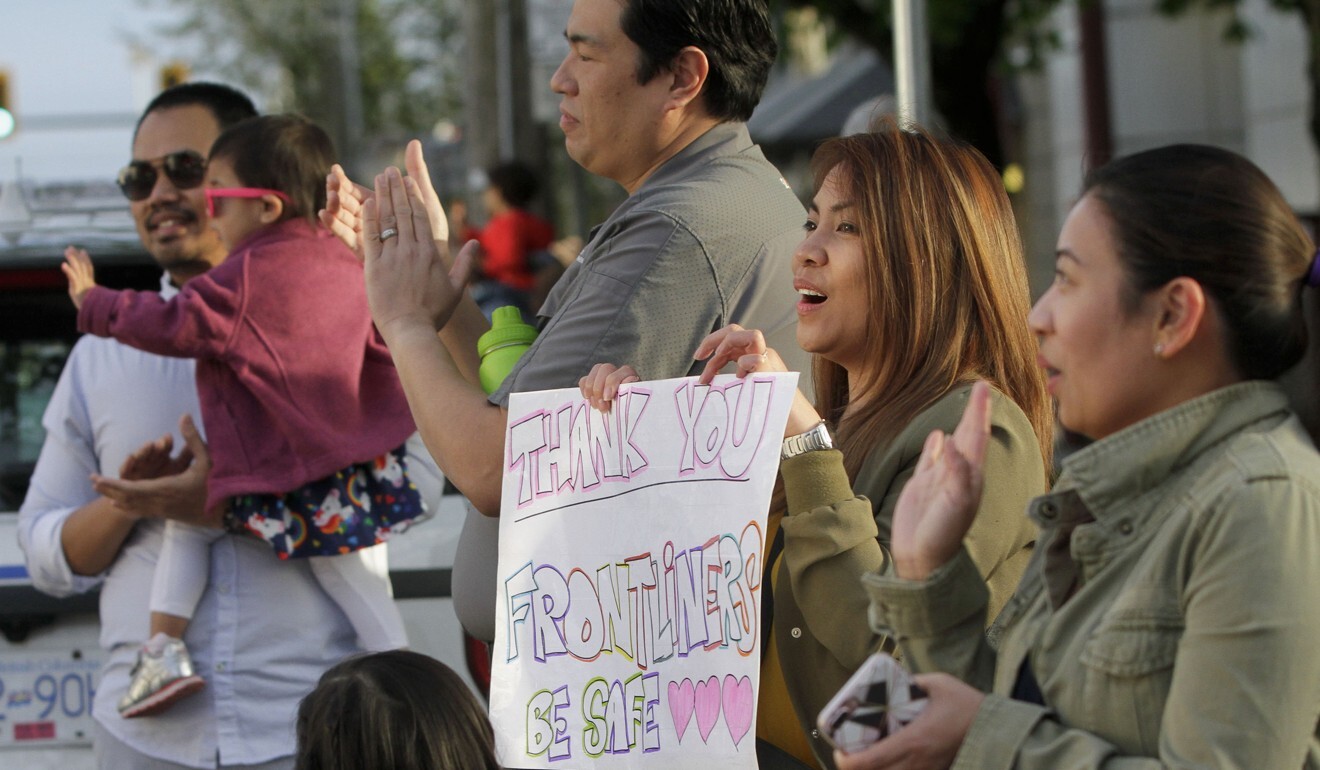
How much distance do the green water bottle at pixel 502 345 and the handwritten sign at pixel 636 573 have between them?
0.27 metres

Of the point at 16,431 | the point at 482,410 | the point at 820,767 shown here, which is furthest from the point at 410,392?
the point at 16,431

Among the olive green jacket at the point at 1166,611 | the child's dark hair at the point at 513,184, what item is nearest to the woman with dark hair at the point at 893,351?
the olive green jacket at the point at 1166,611

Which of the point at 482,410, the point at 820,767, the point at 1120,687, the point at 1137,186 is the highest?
the point at 1137,186

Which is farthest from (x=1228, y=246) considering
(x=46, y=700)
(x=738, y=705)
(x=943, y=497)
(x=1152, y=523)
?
(x=46, y=700)

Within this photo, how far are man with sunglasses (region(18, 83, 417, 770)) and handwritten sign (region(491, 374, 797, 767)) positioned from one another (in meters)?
1.24

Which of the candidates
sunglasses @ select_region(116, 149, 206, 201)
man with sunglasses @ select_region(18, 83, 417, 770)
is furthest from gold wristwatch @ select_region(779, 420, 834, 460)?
sunglasses @ select_region(116, 149, 206, 201)

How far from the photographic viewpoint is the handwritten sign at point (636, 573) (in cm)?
230

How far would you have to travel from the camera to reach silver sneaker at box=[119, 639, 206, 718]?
11.3ft

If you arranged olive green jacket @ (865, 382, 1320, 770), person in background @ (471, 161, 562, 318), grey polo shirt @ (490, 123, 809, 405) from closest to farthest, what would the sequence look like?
olive green jacket @ (865, 382, 1320, 770) → grey polo shirt @ (490, 123, 809, 405) → person in background @ (471, 161, 562, 318)

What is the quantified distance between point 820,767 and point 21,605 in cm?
229

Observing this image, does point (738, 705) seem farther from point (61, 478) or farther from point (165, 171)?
point (165, 171)

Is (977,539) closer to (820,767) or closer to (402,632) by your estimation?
(820,767)

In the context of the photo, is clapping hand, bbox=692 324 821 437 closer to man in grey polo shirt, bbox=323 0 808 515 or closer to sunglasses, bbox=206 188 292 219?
man in grey polo shirt, bbox=323 0 808 515

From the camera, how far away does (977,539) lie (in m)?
Answer: 2.34
